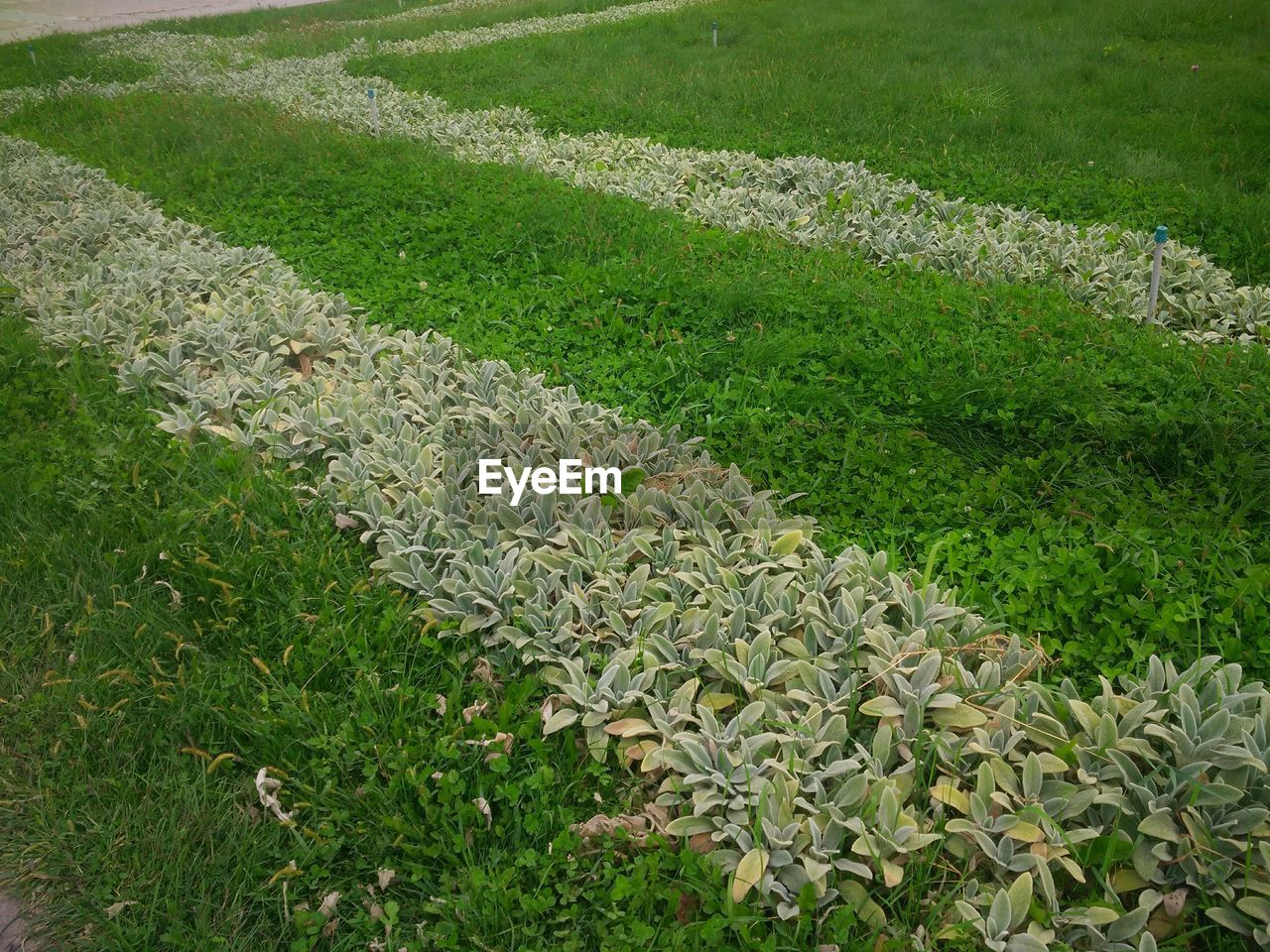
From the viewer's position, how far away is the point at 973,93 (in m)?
10.2

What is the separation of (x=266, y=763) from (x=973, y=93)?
408 inches

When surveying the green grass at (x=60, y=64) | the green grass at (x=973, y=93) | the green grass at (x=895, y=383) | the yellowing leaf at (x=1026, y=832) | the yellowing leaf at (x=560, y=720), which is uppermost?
the green grass at (x=60, y=64)

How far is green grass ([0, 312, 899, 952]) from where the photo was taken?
2451 mm

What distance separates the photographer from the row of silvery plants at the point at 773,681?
2430 millimetres

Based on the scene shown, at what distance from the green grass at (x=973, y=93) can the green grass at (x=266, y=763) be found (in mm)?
6542

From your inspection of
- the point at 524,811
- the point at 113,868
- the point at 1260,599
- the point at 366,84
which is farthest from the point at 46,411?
the point at 366,84

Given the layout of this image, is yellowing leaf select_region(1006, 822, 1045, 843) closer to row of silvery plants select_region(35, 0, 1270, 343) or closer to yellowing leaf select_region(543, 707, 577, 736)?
yellowing leaf select_region(543, 707, 577, 736)

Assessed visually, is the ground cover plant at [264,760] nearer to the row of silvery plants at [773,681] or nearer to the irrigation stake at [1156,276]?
the row of silvery plants at [773,681]

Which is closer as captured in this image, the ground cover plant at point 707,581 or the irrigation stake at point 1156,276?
the ground cover plant at point 707,581

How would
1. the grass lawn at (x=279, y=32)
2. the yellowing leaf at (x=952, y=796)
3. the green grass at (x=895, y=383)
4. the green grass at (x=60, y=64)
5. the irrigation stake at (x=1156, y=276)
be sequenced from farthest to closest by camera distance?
the grass lawn at (x=279, y=32) < the green grass at (x=60, y=64) < the irrigation stake at (x=1156, y=276) < the green grass at (x=895, y=383) < the yellowing leaf at (x=952, y=796)

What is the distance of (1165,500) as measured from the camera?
12.5ft

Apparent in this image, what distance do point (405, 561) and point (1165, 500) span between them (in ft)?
10.6

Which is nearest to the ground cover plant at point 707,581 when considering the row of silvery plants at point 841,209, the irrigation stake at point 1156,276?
the irrigation stake at point 1156,276

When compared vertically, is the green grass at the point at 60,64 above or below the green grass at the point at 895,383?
above
